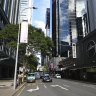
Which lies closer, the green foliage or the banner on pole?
the banner on pole

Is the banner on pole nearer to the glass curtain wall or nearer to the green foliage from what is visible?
the green foliage

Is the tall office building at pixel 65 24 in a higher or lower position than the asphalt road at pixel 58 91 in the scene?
higher

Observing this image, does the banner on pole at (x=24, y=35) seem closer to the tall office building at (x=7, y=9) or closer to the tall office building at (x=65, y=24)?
the tall office building at (x=7, y=9)

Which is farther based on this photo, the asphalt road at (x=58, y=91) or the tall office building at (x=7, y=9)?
the tall office building at (x=7, y=9)

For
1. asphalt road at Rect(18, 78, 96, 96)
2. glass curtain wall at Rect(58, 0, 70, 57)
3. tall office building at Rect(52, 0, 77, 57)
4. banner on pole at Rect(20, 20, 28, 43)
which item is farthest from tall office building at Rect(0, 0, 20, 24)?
tall office building at Rect(52, 0, 77, 57)

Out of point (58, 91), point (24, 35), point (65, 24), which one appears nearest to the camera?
point (58, 91)

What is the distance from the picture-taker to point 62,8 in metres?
140

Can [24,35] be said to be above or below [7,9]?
below

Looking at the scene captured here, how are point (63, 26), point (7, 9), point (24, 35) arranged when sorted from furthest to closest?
point (63, 26) → point (7, 9) → point (24, 35)

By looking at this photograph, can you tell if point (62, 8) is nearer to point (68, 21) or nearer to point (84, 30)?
point (68, 21)

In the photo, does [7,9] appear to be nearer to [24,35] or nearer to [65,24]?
[24,35]

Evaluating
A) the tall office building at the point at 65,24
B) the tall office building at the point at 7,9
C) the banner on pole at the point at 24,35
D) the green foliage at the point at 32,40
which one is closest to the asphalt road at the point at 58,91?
the banner on pole at the point at 24,35

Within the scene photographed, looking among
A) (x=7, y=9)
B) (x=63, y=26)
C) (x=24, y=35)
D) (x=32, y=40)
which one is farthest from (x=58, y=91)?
(x=63, y=26)

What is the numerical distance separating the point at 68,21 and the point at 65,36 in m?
9.58
